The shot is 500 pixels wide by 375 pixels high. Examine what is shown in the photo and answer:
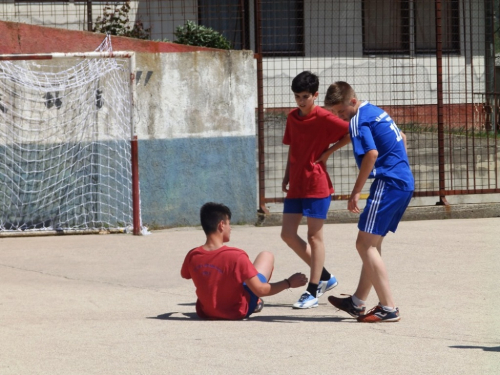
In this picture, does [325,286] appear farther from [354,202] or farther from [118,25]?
[118,25]

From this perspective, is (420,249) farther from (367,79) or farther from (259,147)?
(367,79)

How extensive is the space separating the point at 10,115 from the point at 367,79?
24.8 feet

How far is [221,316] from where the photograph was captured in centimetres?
611

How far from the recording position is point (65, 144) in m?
10.7

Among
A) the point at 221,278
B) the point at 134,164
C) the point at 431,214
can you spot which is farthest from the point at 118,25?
the point at 221,278

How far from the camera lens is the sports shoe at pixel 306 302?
6.61 meters

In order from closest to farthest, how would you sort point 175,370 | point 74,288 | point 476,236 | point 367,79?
point 175,370 → point 74,288 → point 476,236 → point 367,79

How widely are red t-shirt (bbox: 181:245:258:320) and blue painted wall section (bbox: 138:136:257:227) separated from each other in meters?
4.86

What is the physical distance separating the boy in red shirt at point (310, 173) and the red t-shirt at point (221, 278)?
72cm

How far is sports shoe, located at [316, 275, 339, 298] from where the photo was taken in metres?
6.87

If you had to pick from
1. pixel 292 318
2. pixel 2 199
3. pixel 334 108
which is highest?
pixel 334 108

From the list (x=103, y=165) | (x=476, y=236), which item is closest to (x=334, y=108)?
(x=476, y=236)

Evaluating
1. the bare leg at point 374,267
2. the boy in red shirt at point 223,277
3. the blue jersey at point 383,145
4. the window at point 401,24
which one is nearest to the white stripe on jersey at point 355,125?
the blue jersey at point 383,145

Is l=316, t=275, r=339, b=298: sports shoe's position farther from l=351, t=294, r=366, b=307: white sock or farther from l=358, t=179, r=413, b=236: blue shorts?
l=358, t=179, r=413, b=236: blue shorts
